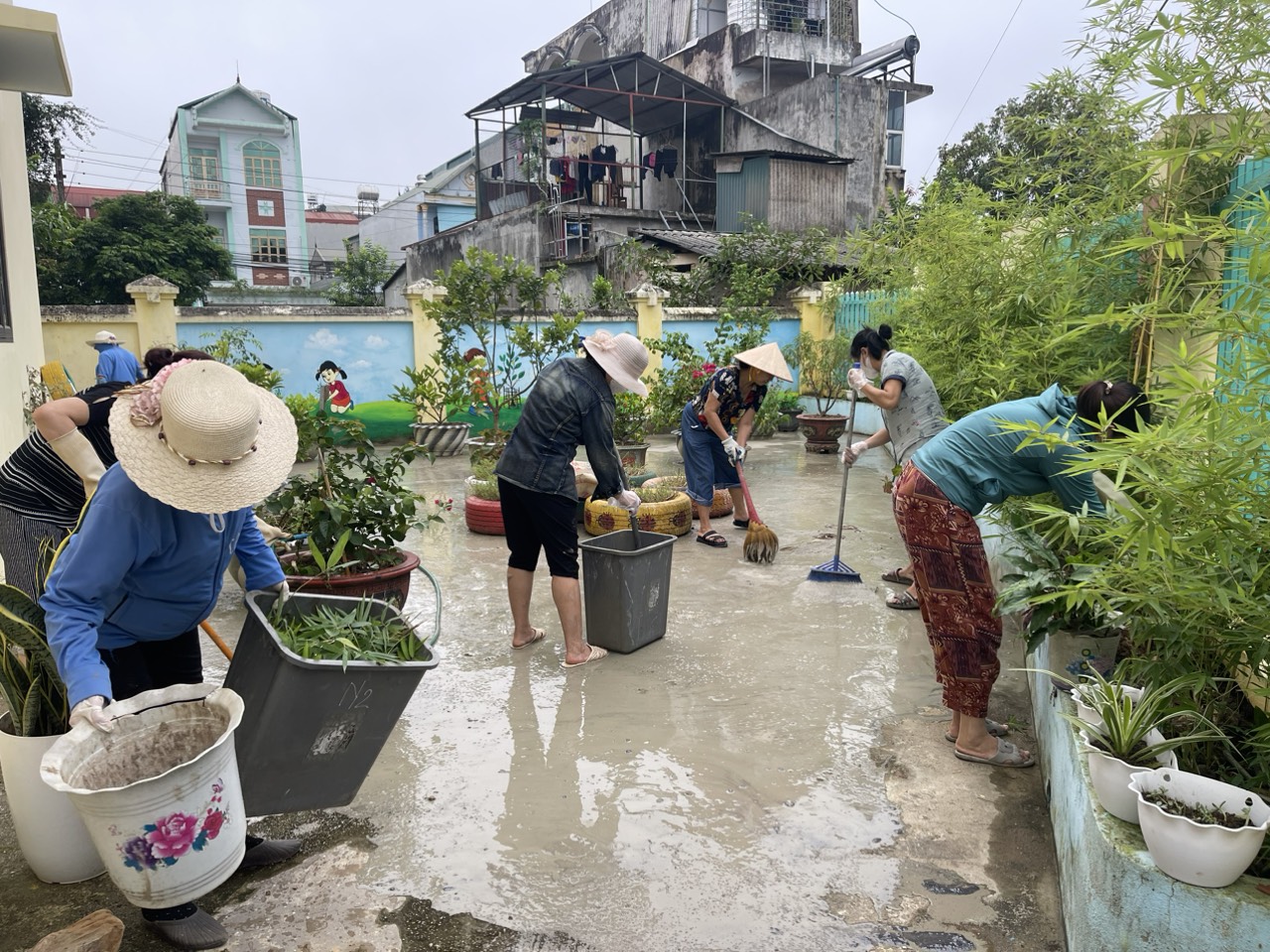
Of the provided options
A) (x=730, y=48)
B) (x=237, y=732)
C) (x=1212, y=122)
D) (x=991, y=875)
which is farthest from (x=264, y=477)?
(x=730, y=48)

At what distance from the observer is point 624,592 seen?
433 cm

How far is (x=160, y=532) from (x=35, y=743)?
2.57 feet

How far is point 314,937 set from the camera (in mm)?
2332

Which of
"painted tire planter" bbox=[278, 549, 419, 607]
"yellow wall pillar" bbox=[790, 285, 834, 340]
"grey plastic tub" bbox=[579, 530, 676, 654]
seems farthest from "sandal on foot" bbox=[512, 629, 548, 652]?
"yellow wall pillar" bbox=[790, 285, 834, 340]

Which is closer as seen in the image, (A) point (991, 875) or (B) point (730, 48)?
(A) point (991, 875)

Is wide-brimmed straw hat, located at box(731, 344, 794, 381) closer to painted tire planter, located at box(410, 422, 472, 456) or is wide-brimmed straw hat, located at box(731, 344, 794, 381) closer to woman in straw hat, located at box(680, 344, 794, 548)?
woman in straw hat, located at box(680, 344, 794, 548)

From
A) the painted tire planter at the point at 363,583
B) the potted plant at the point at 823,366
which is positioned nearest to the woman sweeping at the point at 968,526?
the painted tire planter at the point at 363,583

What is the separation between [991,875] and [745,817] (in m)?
0.77

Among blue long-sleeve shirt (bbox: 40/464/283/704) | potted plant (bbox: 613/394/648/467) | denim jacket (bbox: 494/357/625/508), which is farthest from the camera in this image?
potted plant (bbox: 613/394/648/467)

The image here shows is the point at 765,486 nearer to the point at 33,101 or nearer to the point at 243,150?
the point at 33,101

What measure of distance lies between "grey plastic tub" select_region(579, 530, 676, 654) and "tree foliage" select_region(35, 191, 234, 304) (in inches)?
684

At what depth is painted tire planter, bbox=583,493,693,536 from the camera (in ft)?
21.2

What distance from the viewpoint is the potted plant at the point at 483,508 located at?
693 cm

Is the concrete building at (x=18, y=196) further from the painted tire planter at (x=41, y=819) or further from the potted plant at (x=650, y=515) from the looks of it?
the potted plant at (x=650, y=515)
